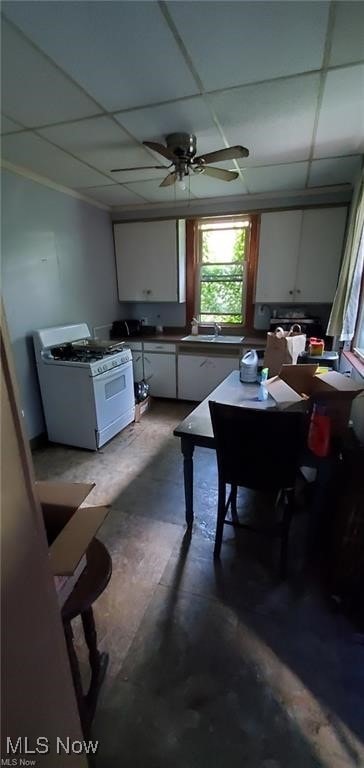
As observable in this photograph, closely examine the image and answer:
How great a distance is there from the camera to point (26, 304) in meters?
2.81

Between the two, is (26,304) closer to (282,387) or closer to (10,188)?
(10,188)

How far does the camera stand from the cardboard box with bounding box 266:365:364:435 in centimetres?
147

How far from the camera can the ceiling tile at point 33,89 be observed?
1356 millimetres

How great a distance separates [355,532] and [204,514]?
1.00m

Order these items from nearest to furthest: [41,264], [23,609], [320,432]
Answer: [23,609]
[320,432]
[41,264]

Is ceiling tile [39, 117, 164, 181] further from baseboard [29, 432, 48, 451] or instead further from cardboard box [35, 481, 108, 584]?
baseboard [29, 432, 48, 451]

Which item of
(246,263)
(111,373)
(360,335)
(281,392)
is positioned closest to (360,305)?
(360,335)

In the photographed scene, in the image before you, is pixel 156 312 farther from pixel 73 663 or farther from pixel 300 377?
pixel 73 663

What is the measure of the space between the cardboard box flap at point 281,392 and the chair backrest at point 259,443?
27cm

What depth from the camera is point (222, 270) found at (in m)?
3.99

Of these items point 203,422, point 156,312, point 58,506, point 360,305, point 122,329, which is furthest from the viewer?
point 156,312

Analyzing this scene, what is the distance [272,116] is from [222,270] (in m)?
2.12

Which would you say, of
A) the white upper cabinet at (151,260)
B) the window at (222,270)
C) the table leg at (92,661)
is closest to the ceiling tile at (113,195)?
the white upper cabinet at (151,260)

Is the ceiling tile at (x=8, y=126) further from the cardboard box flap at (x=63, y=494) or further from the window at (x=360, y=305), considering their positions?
the window at (x=360, y=305)
